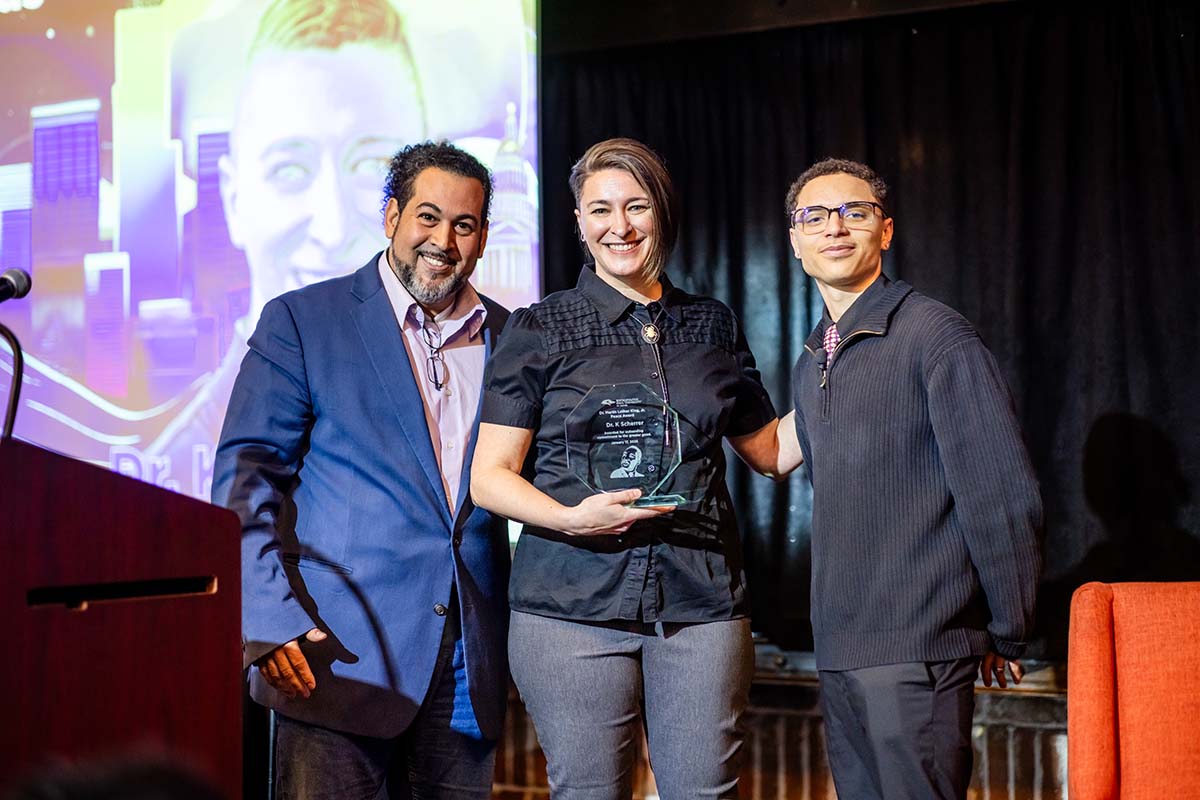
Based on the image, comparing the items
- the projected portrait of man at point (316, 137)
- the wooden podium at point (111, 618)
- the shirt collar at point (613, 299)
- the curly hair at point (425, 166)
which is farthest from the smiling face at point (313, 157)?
the wooden podium at point (111, 618)

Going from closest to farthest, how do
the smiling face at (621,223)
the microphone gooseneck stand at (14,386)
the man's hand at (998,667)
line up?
the microphone gooseneck stand at (14,386) < the man's hand at (998,667) < the smiling face at (621,223)

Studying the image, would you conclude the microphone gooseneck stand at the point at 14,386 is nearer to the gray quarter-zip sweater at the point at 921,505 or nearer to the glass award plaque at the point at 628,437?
the glass award plaque at the point at 628,437

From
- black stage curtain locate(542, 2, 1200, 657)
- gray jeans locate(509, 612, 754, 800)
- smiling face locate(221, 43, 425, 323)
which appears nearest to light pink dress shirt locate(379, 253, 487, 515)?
gray jeans locate(509, 612, 754, 800)

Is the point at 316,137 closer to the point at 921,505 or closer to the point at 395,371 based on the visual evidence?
the point at 395,371

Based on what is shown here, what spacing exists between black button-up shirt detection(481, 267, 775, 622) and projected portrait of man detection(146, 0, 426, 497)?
1359mm

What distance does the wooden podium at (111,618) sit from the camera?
114 cm

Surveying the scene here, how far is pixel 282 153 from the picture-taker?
10.8ft

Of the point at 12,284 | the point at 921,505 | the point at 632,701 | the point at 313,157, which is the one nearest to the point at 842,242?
the point at 921,505

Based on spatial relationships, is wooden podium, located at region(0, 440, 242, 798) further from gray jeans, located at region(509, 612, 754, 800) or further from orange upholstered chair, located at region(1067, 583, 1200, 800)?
orange upholstered chair, located at region(1067, 583, 1200, 800)

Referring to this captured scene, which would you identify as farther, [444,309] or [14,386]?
[444,309]

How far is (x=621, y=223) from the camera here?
79.5 inches

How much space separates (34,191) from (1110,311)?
10.8ft

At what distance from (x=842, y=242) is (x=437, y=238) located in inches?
31.1

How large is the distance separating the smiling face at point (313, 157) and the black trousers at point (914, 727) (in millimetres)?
1987
